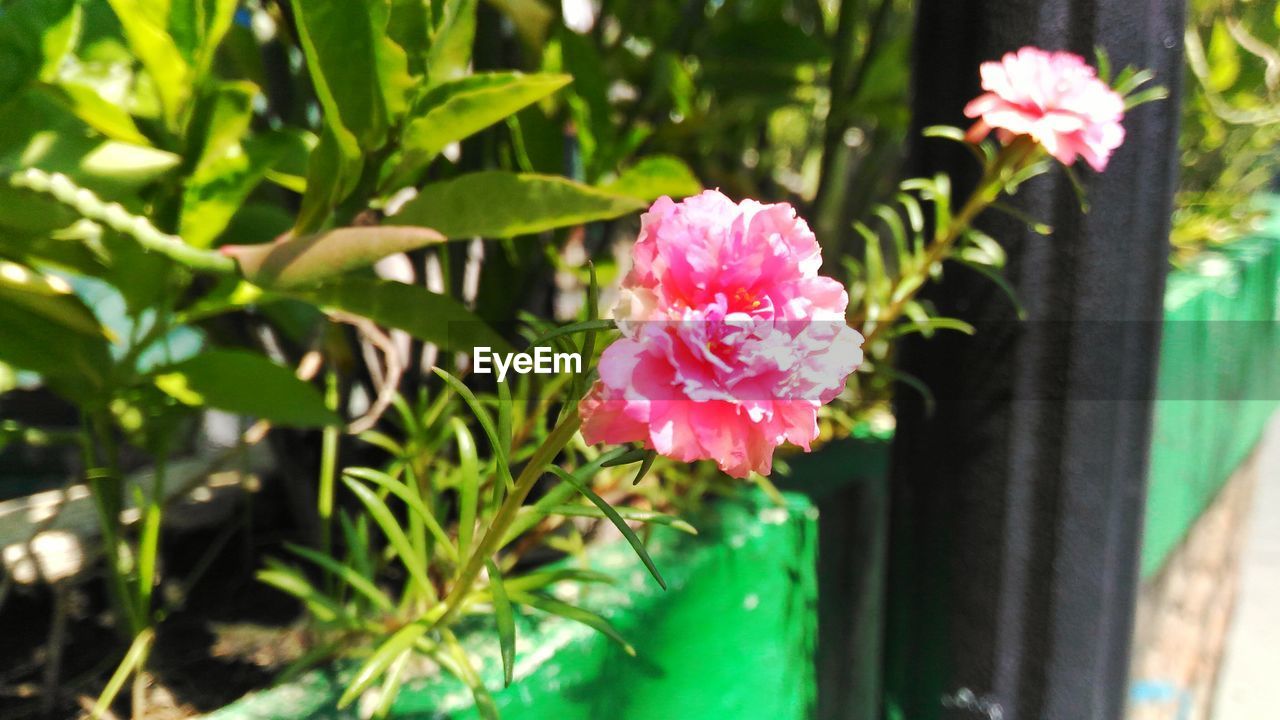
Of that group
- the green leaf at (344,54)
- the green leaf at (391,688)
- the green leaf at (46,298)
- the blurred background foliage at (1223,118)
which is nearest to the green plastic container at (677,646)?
the green leaf at (391,688)

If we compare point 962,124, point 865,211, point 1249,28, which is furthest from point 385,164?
point 1249,28

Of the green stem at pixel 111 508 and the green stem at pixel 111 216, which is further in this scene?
the green stem at pixel 111 508

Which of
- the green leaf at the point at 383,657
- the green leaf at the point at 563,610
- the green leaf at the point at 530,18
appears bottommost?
the green leaf at the point at 383,657

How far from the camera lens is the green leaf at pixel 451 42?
0.55 m

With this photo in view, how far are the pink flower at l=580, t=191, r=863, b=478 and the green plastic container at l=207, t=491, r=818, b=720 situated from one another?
1.03ft

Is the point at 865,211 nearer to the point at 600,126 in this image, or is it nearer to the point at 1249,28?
the point at 600,126

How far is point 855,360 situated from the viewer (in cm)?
37

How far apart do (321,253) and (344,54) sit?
11 cm

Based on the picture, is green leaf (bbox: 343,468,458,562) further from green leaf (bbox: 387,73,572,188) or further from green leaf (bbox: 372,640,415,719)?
green leaf (bbox: 387,73,572,188)

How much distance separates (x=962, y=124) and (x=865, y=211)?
1.87ft

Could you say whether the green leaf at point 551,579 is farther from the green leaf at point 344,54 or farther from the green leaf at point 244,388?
the green leaf at point 344,54

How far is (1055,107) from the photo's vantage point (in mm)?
588

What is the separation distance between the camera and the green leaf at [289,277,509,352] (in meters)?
0.57

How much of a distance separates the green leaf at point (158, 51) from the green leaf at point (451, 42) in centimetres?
15
